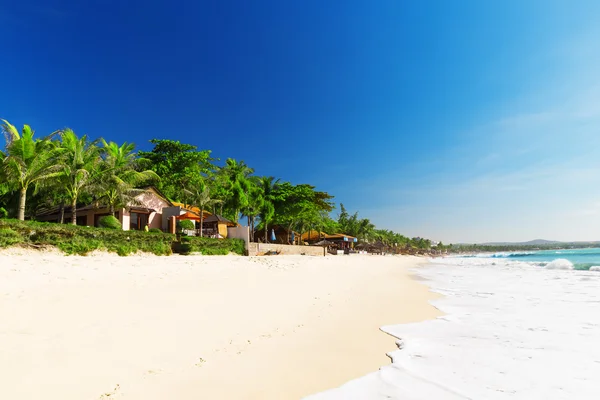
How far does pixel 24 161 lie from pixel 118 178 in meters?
6.15

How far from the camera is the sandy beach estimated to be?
10.6ft

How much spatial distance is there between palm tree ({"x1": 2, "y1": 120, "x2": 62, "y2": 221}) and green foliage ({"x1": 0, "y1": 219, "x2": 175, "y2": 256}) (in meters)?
4.91

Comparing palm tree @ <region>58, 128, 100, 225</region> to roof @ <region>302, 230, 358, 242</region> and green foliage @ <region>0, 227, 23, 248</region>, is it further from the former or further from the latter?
roof @ <region>302, 230, 358, 242</region>

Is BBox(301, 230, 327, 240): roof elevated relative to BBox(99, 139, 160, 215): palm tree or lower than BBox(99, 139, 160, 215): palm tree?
lower

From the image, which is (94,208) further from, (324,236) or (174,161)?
(324,236)

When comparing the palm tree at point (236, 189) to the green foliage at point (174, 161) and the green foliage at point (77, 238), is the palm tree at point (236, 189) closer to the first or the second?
the green foliage at point (174, 161)

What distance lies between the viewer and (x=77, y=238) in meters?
12.2

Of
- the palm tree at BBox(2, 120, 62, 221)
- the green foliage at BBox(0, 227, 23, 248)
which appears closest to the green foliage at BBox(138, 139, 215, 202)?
the palm tree at BBox(2, 120, 62, 221)

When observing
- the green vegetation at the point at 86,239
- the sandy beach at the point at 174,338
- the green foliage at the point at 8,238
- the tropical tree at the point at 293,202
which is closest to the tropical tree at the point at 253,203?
the tropical tree at the point at 293,202

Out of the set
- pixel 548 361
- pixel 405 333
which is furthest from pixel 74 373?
pixel 548 361

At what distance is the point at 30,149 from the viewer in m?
16.0

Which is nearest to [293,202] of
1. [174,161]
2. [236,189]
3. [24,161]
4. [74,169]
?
[236,189]

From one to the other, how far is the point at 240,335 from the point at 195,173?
29.4m

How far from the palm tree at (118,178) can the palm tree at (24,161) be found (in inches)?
173
